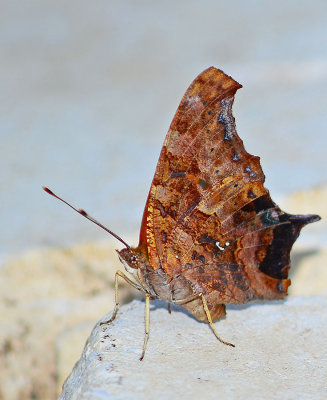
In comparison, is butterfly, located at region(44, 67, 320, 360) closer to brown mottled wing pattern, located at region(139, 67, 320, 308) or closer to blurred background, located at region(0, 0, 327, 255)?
brown mottled wing pattern, located at region(139, 67, 320, 308)

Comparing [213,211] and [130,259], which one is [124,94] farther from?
[130,259]

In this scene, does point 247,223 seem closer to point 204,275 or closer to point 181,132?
point 204,275

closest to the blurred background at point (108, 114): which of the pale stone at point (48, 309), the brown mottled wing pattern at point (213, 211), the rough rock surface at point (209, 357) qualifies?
the pale stone at point (48, 309)

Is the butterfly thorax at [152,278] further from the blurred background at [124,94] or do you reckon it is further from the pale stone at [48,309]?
the blurred background at [124,94]

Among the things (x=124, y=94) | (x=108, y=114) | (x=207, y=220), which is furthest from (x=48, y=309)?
(x=124, y=94)

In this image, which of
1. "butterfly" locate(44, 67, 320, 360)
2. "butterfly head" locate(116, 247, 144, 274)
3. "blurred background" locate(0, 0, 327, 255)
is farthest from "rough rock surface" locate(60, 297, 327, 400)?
"blurred background" locate(0, 0, 327, 255)
